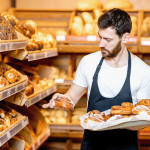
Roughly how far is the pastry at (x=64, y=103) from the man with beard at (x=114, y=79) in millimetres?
38

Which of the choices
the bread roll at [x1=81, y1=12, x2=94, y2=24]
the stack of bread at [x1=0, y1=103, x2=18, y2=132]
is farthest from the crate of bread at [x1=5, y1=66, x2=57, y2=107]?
the bread roll at [x1=81, y1=12, x2=94, y2=24]

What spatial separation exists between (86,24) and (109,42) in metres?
2.06

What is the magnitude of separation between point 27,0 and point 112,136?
11.0ft

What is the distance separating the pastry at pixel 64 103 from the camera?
185 cm

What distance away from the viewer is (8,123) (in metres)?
2.13

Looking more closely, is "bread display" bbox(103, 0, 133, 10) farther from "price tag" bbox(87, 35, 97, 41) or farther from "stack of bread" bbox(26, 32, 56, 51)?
"stack of bread" bbox(26, 32, 56, 51)

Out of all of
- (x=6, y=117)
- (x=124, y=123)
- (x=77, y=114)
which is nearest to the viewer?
(x=124, y=123)

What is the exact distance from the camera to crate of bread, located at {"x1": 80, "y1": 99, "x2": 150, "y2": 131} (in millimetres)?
1536

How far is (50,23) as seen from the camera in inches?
166

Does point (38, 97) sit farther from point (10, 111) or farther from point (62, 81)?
point (62, 81)

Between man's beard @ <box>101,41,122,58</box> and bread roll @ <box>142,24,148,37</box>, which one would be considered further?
bread roll @ <box>142,24,148,37</box>

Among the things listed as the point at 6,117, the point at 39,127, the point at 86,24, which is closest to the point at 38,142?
the point at 39,127

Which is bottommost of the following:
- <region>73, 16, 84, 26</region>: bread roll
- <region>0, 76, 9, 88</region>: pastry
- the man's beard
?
<region>0, 76, 9, 88</region>: pastry

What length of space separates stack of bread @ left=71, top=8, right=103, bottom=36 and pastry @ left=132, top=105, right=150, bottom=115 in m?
2.23
